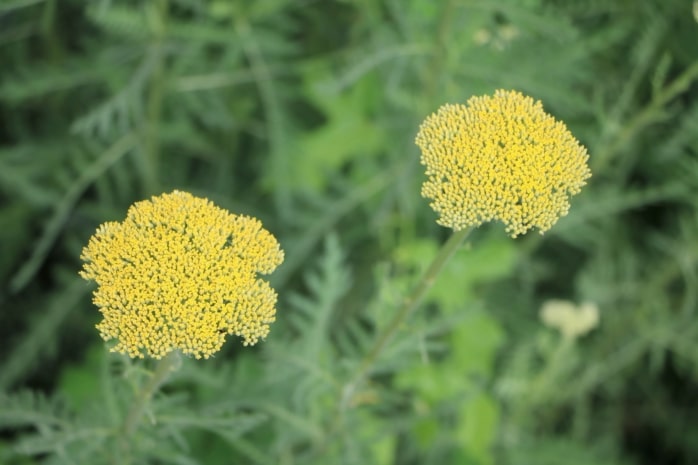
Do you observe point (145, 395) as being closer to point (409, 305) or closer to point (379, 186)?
point (409, 305)

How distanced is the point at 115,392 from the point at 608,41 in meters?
1.89

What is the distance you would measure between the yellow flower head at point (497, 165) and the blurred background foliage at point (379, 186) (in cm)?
109

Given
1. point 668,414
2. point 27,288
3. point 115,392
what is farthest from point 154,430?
point 668,414

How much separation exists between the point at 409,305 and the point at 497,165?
0.41 meters

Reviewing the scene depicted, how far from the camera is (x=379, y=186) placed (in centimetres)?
303

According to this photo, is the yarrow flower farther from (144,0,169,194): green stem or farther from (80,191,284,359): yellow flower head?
(80,191,284,359): yellow flower head

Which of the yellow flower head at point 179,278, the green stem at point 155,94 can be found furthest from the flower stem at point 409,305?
the green stem at point 155,94

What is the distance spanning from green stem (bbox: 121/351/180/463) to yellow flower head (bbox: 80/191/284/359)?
11 cm

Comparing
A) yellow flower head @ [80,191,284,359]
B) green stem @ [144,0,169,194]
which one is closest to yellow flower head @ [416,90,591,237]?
yellow flower head @ [80,191,284,359]

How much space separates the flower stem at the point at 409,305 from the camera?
1468mm

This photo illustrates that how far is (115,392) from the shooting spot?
74.7 inches

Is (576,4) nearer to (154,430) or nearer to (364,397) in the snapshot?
(364,397)

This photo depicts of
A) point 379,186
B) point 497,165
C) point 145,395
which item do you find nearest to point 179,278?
point 145,395

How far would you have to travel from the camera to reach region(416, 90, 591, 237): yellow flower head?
1.34 meters
